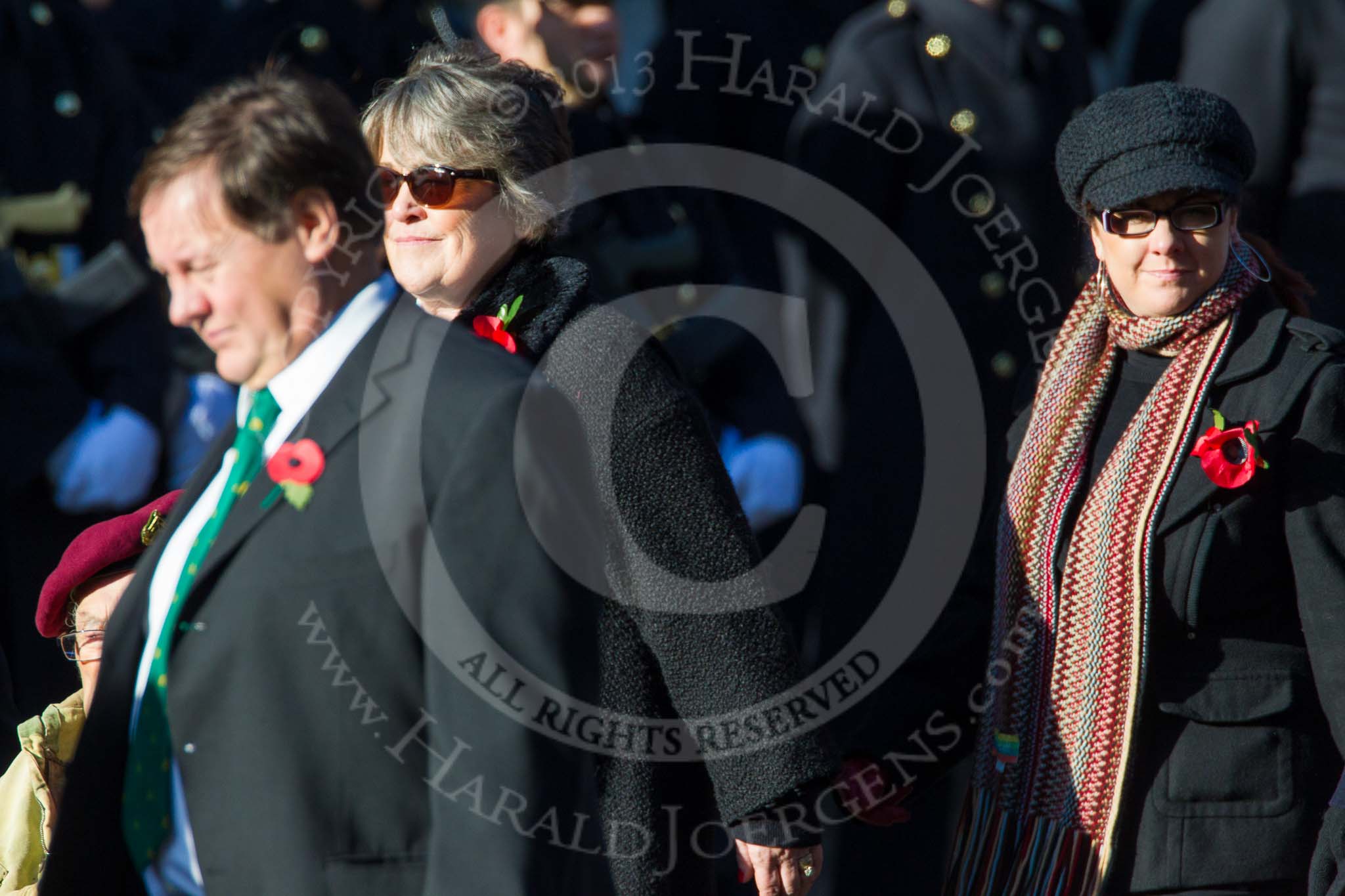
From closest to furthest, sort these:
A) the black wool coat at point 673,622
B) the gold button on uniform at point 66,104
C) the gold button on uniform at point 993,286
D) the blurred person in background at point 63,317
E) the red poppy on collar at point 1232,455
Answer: the black wool coat at point 673,622
the red poppy on collar at point 1232,455
the gold button on uniform at point 993,286
the blurred person in background at point 63,317
the gold button on uniform at point 66,104

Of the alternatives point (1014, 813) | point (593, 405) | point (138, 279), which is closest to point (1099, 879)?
point (1014, 813)

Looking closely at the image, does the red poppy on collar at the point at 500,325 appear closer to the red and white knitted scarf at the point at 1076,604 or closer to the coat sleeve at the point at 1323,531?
the red and white knitted scarf at the point at 1076,604

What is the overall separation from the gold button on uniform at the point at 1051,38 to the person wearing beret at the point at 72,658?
7.67ft

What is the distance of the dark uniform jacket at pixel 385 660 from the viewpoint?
7.02 feet

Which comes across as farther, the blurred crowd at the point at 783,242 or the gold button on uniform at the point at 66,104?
the gold button on uniform at the point at 66,104

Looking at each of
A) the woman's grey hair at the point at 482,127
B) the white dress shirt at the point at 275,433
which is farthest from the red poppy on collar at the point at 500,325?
the white dress shirt at the point at 275,433

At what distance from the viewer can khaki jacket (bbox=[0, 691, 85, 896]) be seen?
2785 millimetres

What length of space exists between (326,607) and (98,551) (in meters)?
0.80

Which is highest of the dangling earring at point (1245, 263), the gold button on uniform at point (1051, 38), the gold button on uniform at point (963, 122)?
the gold button on uniform at point (1051, 38)

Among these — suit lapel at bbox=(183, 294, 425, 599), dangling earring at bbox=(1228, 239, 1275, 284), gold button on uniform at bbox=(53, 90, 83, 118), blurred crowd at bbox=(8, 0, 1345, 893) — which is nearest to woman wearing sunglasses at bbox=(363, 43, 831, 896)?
suit lapel at bbox=(183, 294, 425, 599)

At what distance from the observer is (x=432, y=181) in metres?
2.83

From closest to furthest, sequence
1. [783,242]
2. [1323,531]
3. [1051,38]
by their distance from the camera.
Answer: [1323,531] < [1051,38] < [783,242]

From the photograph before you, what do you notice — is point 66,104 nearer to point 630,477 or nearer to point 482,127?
point 482,127

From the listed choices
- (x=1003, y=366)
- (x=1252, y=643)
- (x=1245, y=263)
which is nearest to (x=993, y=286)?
(x=1003, y=366)
